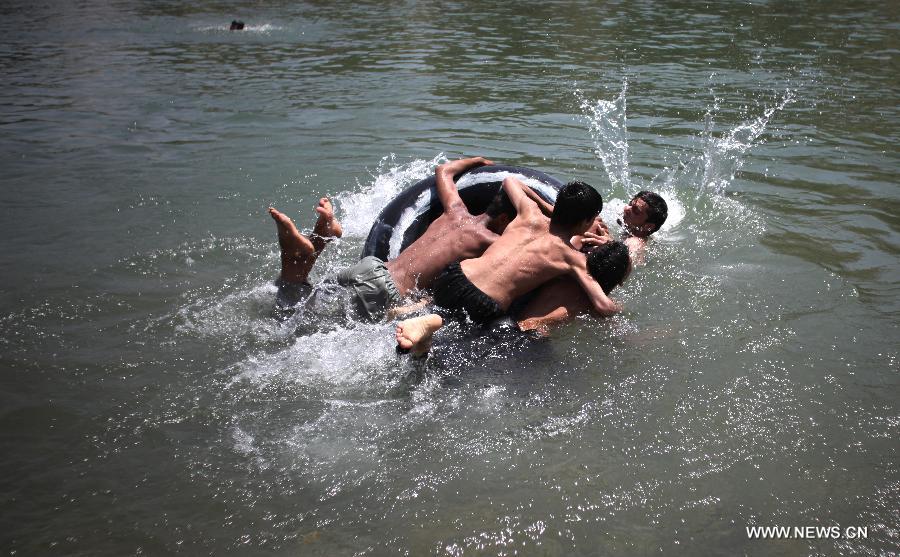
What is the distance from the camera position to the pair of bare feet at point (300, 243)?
5223 mm

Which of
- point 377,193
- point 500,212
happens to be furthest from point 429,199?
point 377,193

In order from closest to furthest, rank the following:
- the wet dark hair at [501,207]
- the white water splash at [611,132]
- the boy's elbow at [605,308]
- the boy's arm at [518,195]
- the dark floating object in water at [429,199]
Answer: the boy's elbow at [605,308] → the boy's arm at [518,195] → the wet dark hair at [501,207] → the dark floating object in water at [429,199] → the white water splash at [611,132]

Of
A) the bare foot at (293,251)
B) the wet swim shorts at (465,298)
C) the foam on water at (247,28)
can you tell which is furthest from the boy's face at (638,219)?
the foam on water at (247,28)

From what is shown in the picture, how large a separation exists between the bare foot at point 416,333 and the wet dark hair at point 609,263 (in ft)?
4.45

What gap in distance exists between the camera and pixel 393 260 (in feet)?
18.2

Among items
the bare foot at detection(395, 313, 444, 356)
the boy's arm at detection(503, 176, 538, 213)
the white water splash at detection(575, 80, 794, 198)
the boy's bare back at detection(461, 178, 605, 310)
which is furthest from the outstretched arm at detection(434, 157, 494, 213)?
the white water splash at detection(575, 80, 794, 198)

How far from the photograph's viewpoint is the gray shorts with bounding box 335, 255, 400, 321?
16.7 feet

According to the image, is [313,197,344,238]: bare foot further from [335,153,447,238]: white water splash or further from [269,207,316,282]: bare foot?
[335,153,447,238]: white water splash

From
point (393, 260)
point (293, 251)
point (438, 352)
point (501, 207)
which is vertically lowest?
point (438, 352)

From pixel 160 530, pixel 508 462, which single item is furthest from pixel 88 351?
pixel 508 462

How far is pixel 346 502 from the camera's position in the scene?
3.50 meters

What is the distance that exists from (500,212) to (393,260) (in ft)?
2.82

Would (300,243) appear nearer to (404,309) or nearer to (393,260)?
(393,260)

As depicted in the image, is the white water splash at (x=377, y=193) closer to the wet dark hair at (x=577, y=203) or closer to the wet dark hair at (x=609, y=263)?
the wet dark hair at (x=577, y=203)
